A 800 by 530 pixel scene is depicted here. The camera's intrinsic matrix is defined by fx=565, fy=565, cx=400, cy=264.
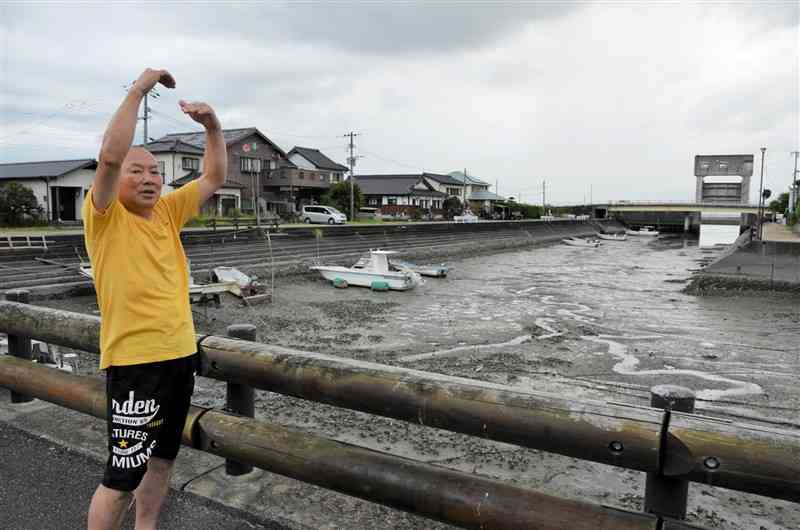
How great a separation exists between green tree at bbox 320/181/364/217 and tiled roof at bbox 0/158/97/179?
20285mm

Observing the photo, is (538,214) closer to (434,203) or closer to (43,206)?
(434,203)

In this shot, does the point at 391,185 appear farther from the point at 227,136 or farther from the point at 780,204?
the point at 780,204

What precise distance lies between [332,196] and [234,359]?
49.5 meters

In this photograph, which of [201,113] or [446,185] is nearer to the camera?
[201,113]

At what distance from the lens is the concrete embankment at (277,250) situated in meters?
14.4

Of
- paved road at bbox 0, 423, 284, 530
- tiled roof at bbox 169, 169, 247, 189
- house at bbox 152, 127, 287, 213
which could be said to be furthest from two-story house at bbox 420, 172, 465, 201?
paved road at bbox 0, 423, 284, 530

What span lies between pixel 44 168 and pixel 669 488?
4233 centimetres

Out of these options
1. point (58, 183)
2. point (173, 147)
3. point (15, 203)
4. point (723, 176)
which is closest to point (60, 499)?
point (15, 203)

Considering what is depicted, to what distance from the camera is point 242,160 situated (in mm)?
48250

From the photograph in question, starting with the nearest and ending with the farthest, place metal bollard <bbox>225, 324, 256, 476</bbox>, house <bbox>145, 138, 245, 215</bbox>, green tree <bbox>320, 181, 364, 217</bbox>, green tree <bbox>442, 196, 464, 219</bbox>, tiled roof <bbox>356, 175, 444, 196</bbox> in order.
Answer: metal bollard <bbox>225, 324, 256, 476</bbox> → house <bbox>145, 138, 245, 215</bbox> → green tree <bbox>320, 181, 364, 217</bbox> → green tree <bbox>442, 196, 464, 219</bbox> → tiled roof <bbox>356, 175, 444, 196</bbox>

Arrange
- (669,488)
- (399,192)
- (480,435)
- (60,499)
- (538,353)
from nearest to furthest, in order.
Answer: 1. (669,488)
2. (480,435)
3. (60,499)
4. (538,353)
5. (399,192)

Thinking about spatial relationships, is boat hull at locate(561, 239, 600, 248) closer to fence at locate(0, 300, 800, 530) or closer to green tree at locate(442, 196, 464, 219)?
green tree at locate(442, 196, 464, 219)

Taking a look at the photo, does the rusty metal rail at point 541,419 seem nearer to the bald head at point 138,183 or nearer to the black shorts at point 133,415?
the black shorts at point 133,415

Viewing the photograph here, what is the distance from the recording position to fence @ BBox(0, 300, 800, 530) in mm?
1987
